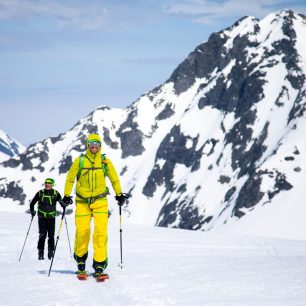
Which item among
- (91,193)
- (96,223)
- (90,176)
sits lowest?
(96,223)

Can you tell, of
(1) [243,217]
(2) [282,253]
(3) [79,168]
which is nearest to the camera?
(3) [79,168]

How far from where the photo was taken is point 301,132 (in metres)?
194

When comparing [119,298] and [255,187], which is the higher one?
[119,298]

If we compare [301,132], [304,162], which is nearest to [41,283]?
[304,162]

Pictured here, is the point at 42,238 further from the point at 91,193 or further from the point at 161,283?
the point at 161,283

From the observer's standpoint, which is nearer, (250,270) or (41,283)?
(41,283)

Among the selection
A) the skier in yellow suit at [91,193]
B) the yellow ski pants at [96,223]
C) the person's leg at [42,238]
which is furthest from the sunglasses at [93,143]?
the person's leg at [42,238]

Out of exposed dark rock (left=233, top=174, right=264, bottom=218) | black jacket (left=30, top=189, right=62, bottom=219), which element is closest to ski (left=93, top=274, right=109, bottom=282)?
black jacket (left=30, top=189, right=62, bottom=219)

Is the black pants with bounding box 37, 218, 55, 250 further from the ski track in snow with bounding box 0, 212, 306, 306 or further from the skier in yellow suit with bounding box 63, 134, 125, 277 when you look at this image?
the skier in yellow suit with bounding box 63, 134, 125, 277

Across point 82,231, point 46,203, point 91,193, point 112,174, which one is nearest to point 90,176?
point 91,193

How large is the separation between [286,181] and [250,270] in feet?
558

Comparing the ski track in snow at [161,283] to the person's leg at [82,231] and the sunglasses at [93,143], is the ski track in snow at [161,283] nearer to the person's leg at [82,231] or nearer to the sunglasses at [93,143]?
the person's leg at [82,231]

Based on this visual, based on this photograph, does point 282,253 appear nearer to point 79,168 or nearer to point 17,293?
point 79,168

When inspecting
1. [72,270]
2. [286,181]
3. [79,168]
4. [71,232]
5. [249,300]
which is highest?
[79,168]
